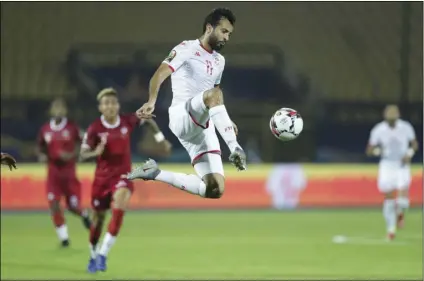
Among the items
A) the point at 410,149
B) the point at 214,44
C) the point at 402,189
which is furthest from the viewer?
the point at 402,189

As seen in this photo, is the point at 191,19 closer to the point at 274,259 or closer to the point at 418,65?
the point at 418,65

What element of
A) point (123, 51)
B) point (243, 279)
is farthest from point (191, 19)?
point (243, 279)

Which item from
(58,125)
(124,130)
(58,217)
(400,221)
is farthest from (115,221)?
(400,221)

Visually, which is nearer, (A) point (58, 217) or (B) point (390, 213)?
(A) point (58, 217)

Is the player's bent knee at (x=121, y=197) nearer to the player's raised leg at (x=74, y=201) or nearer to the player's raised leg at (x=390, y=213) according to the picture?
the player's raised leg at (x=74, y=201)

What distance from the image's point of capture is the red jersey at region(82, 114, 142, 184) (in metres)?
9.66

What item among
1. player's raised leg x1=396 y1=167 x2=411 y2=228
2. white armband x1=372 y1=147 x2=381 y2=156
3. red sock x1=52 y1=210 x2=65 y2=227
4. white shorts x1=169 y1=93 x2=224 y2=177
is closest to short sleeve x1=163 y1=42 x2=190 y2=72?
white shorts x1=169 y1=93 x2=224 y2=177

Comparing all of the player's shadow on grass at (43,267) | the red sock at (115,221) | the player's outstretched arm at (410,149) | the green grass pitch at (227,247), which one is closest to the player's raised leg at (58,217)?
the green grass pitch at (227,247)

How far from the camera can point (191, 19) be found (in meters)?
19.7

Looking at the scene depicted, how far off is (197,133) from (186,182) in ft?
1.33

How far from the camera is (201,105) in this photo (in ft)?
21.7

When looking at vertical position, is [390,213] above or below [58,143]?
below

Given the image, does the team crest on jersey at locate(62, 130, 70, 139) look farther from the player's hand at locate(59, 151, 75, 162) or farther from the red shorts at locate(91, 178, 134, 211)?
the red shorts at locate(91, 178, 134, 211)

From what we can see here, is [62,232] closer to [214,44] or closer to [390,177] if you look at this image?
[390,177]
